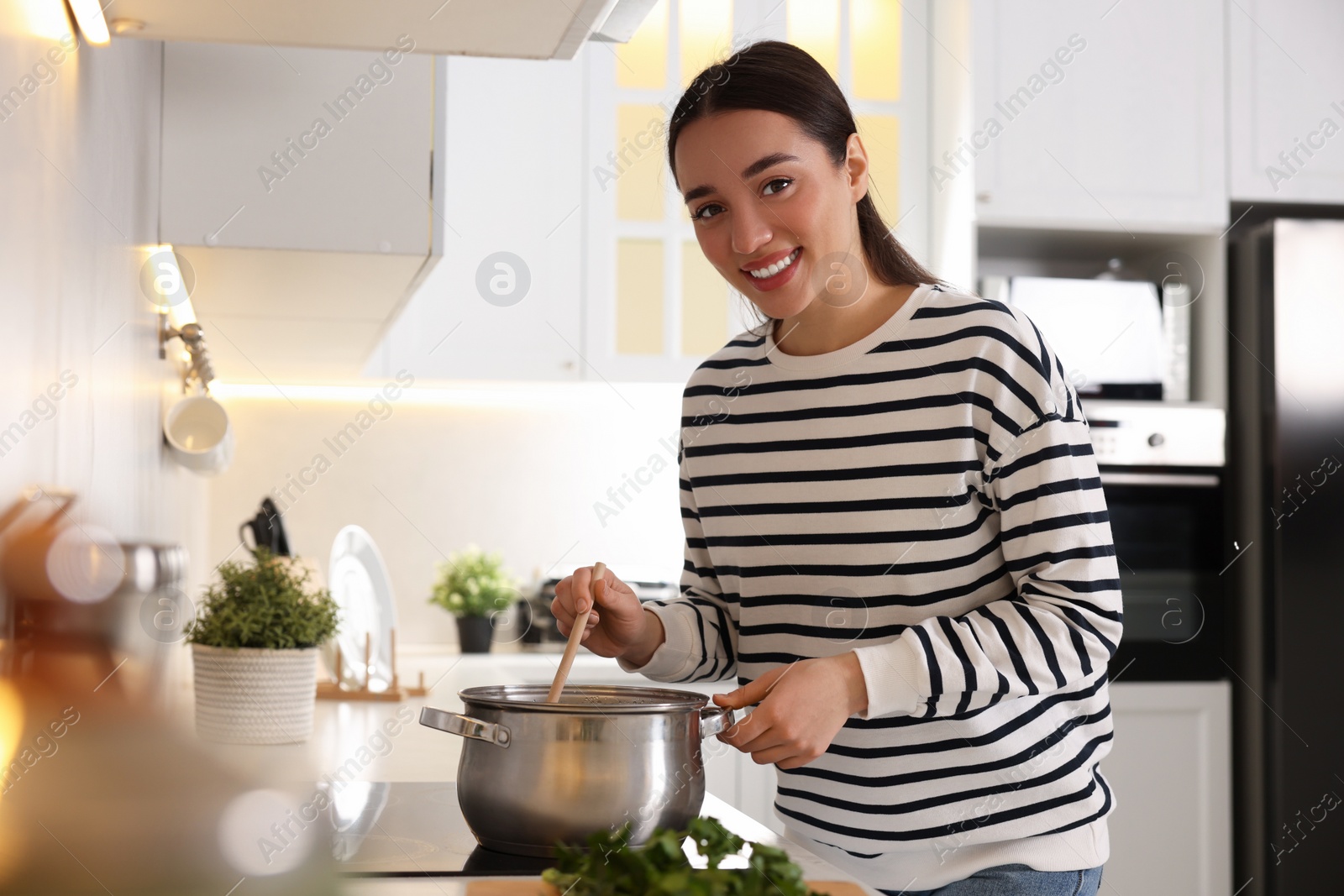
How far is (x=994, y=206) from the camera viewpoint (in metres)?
2.38

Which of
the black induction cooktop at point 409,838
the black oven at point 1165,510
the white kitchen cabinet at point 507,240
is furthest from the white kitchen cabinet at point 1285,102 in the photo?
the black induction cooktop at point 409,838

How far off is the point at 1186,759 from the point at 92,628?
6.65 ft

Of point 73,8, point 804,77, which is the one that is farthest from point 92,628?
point 804,77

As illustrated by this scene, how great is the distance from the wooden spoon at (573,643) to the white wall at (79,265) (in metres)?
0.36

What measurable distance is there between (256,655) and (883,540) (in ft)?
2.51

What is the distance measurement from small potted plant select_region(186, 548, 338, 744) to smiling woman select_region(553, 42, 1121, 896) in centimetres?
51

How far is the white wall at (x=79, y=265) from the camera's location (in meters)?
0.73

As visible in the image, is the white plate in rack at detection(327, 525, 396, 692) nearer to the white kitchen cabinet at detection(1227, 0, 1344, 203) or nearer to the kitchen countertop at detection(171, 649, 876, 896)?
the kitchen countertop at detection(171, 649, 876, 896)

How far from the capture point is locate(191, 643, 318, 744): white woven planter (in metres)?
1.34

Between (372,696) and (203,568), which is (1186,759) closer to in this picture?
(372,696)

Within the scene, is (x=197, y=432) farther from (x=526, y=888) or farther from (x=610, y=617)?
(x=526, y=888)

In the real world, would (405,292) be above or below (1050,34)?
below

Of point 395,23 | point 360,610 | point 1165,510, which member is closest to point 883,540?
point 395,23

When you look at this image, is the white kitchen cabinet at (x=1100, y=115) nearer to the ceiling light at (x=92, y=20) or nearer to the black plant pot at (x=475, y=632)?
the black plant pot at (x=475, y=632)
